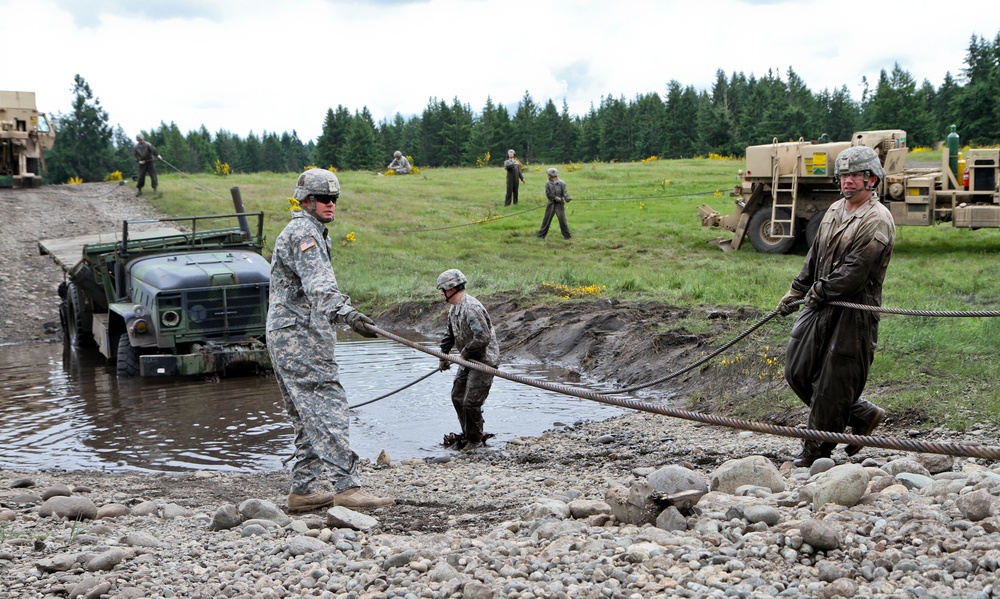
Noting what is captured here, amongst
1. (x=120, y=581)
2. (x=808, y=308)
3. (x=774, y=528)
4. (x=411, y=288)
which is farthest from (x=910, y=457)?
(x=411, y=288)

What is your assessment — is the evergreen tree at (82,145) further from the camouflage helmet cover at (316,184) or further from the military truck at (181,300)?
the camouflage helmet cover at (316,184)

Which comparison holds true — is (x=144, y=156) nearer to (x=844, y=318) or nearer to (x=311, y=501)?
(x=311, y=501)

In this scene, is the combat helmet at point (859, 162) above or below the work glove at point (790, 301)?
above

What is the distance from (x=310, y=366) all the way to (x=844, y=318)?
348cm

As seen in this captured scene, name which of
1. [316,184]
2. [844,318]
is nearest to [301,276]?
[316,184]

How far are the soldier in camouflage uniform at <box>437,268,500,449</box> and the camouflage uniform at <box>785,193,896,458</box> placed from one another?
322 cm

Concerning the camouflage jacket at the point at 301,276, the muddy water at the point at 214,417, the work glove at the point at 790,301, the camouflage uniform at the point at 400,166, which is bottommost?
the muddy water at the point at 214,417

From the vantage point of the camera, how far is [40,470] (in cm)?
910

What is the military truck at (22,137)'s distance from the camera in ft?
105

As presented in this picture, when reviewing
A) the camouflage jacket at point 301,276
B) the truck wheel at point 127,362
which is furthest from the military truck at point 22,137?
the camouflage jacket at point 301,276

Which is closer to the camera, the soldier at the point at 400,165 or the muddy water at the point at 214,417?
the muddy water at the point at 214,417

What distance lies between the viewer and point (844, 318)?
6539 mm

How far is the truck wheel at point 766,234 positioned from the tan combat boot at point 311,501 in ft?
54.5

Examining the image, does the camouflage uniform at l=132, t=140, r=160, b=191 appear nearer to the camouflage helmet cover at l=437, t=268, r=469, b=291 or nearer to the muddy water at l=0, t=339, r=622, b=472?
the muddy water at l=0, t=339, r=622, b=472
